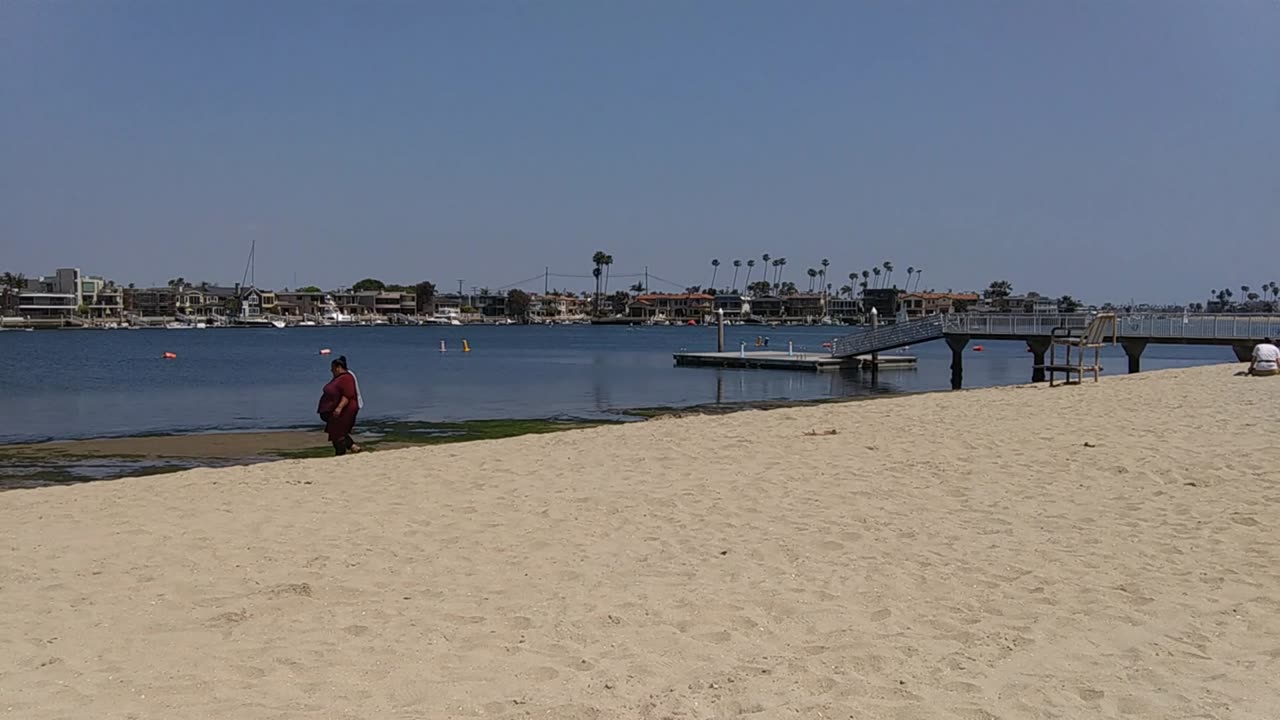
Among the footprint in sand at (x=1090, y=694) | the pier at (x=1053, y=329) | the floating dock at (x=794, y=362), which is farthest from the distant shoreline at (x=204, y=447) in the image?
the floating dock at (x=794, y=362)

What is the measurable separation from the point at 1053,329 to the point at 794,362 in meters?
25.1

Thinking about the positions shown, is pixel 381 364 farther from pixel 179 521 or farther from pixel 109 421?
pixel 179 521

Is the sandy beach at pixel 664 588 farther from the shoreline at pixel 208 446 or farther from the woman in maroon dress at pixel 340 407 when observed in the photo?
the shoreline at pixel 208 446

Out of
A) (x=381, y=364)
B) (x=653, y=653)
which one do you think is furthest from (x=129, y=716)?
(x=381, y=364)

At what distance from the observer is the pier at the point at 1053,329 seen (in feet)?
120

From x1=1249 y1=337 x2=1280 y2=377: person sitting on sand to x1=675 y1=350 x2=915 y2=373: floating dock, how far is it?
2916cm

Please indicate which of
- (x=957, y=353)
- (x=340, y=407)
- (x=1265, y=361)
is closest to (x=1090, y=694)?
(x=340, y=407)

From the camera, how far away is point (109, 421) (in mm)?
31672

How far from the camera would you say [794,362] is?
55.5 meters

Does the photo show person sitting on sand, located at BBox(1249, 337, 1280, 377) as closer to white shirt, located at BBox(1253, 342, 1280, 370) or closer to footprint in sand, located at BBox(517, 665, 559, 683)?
white shirt, located at BBox(1253, 342, 1280, 370)

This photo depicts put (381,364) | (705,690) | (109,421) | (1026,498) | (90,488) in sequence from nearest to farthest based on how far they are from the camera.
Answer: (705,690) → (1026,498) → (90,488) → (109,421) → (381,364)

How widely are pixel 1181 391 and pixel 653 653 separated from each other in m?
18.6

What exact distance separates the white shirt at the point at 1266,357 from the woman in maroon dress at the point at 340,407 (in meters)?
21.0

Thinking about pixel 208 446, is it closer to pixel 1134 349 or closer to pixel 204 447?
pixel 204 447
